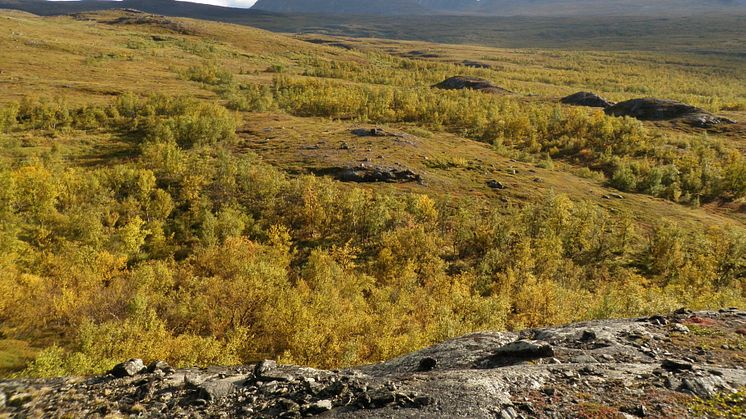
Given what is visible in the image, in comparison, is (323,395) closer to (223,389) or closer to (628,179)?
(223,389)

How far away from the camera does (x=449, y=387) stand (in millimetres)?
17016

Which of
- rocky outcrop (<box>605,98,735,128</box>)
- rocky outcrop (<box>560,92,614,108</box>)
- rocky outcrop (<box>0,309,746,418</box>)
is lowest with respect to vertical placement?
rocky outcrop (<box>0,309,746,418</box>)

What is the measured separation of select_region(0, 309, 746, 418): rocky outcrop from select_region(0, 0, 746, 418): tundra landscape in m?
0.12

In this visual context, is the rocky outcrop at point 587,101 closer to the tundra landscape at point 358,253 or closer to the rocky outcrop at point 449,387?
the tundra landscape at point 358,253

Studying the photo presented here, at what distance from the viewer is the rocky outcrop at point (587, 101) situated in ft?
586

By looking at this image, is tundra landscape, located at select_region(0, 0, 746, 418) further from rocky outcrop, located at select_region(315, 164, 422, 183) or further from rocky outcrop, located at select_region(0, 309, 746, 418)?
rocky outcrop, located at select_region(315, 164, 422, 183)

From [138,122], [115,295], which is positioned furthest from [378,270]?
[138,122]

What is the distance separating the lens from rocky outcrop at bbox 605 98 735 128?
495 ft

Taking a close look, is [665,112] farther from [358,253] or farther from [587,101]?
[358,253]

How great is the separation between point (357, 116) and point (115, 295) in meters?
122

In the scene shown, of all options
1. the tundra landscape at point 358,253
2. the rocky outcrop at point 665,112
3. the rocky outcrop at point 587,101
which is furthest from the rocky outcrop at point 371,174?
the rocky outcrop at point 587,101

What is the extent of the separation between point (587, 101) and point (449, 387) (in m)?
198

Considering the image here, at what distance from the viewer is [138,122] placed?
117 meters

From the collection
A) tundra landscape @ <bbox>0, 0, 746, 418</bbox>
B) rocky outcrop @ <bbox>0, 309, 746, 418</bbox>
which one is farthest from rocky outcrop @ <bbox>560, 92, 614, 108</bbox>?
rocky outcrop @ <bbox>0, 309, 746, 418</bbox>
